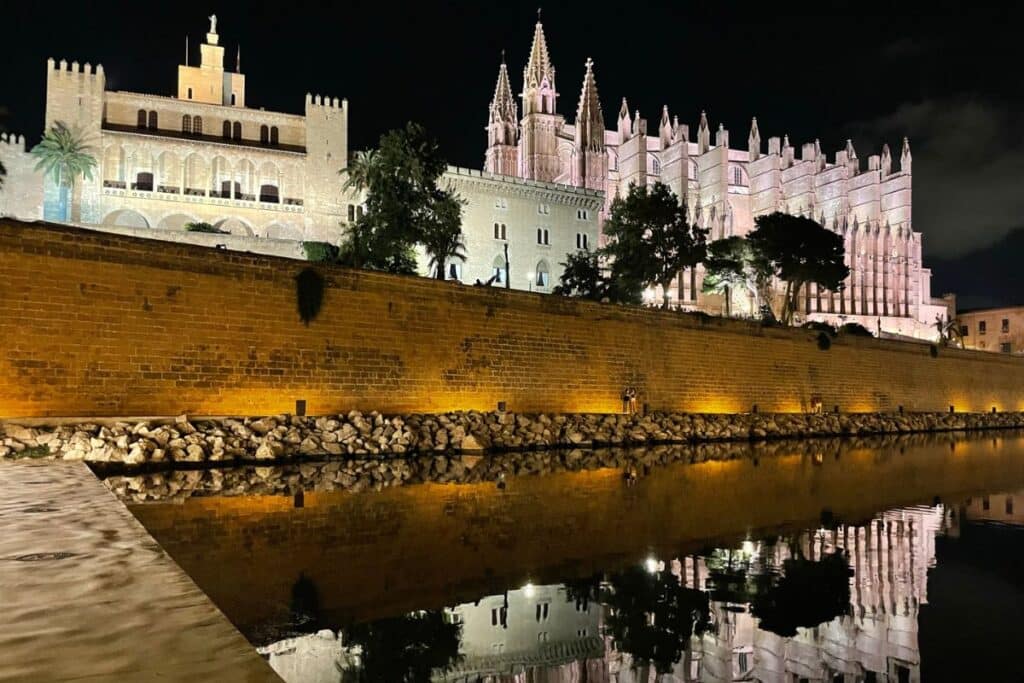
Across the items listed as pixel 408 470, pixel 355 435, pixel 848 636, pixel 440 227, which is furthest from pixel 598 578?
pixel 440 227

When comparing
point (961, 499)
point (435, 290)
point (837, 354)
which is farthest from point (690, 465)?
point (837, 354)

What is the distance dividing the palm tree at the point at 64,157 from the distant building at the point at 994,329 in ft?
248

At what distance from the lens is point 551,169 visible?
218 feet

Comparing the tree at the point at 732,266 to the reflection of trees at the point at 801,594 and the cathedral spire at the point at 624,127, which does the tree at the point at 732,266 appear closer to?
the cathedral spire at the point at 624,127

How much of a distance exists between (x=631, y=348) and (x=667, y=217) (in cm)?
1766

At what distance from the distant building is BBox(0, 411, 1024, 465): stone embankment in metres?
66.1

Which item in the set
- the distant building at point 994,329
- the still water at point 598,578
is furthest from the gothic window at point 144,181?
the distant building at point 994,329

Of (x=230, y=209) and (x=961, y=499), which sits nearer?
(x=961, y=499)

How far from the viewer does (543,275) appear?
55812 millimetres

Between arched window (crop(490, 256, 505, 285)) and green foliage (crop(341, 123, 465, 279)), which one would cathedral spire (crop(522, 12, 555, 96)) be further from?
green foliage (crop(341, 123, 465, 279))

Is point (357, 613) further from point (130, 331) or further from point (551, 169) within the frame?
point (551, 169)

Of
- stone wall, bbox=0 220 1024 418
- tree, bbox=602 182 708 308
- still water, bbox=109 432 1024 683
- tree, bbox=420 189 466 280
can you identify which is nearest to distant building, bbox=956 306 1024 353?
tree, bbox=602 182 708 308

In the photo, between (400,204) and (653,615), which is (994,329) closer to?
(400,204)

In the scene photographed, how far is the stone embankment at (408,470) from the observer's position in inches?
371
